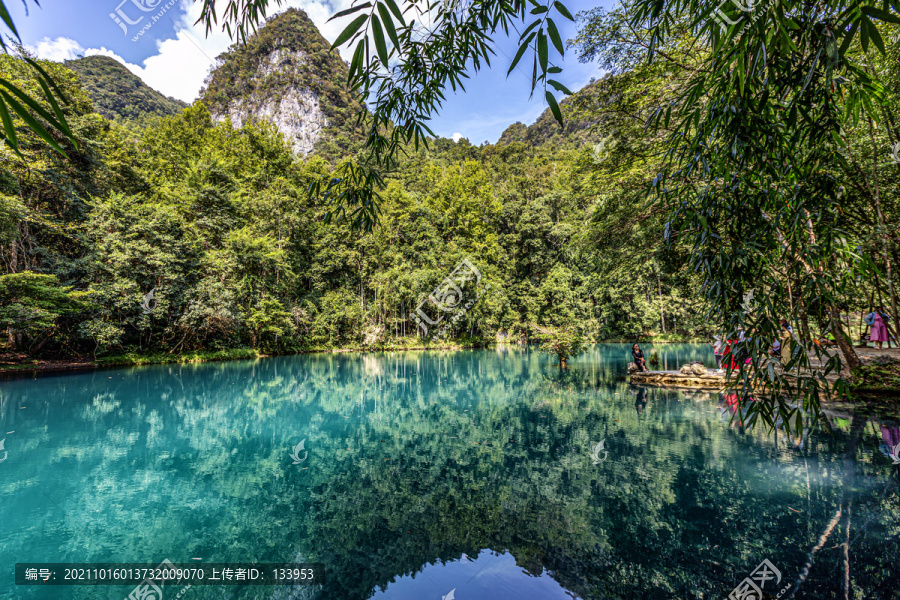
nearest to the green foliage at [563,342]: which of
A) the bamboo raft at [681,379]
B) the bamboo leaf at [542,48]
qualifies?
the bamboo raft at [681,379]

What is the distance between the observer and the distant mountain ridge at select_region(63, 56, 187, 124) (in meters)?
35.0

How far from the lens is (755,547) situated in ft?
9.25

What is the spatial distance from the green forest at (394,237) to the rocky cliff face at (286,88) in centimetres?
1137

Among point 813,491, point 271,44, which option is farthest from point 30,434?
→ point 271,44

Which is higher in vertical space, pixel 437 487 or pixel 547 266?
pixel 547 266

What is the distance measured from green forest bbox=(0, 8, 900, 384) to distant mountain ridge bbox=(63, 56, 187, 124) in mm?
4383

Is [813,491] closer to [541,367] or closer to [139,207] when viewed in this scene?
[541,367]

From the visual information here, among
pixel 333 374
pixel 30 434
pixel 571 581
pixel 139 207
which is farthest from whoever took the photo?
pixel 139 207

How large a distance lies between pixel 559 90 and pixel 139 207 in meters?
19.7

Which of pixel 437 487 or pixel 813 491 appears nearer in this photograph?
pixel 813 491

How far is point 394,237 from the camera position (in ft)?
83.5

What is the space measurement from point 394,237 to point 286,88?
32.8 meters

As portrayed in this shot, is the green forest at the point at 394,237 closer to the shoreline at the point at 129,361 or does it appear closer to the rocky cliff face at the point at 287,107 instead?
the shoreline at the point at 129,361

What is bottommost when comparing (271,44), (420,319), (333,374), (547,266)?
(333,374)
